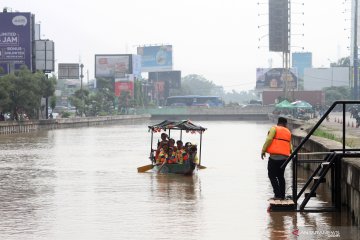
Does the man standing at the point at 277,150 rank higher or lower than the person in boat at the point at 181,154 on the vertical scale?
higher

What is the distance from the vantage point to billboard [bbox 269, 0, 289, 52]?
17012 cm

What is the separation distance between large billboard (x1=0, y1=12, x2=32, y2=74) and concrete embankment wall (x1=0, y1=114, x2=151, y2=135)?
28.1 feet

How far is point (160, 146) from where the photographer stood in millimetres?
33500

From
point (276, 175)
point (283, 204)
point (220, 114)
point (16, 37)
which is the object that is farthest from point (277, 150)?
point (220, 114)

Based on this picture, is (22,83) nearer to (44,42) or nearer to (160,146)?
(44,42)

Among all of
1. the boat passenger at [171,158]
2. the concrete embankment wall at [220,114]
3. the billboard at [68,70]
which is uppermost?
the billboard at [68,70]

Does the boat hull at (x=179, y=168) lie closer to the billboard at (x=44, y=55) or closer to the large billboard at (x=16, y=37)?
the large billboard at (x=16, y=37)

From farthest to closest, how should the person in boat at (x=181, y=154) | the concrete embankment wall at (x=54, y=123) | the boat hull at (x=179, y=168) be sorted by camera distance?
the concrete embankment wall at (x=54, y=123) < the boat hull at (x=179, y=168) < the person in boat at (x=181, y=154)

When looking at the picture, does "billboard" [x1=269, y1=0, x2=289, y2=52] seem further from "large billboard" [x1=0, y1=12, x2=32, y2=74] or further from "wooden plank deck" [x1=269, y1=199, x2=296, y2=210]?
"wooden plank deck" [x1=269, y1=199, x2=296, y2=210]

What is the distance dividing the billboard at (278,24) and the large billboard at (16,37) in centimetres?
6216

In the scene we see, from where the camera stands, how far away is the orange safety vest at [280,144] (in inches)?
814

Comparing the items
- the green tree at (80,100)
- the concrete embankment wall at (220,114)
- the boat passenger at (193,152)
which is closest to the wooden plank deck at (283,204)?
the boat passenger at (193,152)

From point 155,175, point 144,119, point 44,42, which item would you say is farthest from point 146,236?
point 144,119

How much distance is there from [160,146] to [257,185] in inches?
185
